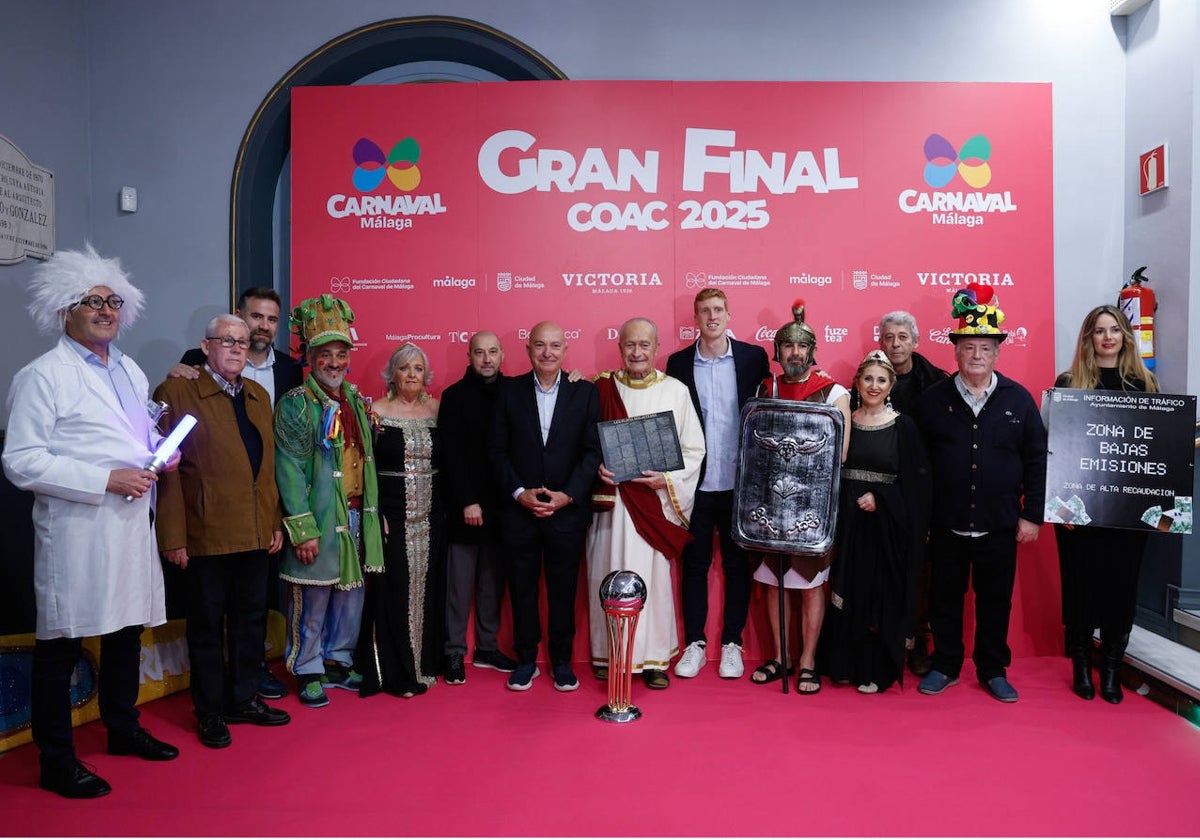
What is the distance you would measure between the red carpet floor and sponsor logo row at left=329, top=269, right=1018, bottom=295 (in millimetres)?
2210

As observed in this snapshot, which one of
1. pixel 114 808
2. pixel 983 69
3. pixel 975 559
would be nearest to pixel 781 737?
pixel 975 559

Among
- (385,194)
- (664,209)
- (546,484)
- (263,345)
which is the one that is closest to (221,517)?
(263,345)

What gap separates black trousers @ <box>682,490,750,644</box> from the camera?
13.3 feet

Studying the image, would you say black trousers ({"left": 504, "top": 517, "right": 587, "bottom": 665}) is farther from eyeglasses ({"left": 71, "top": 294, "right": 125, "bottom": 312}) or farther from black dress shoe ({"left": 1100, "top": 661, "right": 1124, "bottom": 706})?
black dress shoe ({"left": 1100, "top": 661, "right": 1124, "bottom": 706})

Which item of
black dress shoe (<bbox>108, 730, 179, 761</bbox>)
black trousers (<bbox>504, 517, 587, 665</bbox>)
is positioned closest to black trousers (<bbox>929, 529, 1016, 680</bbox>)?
black trousers (<bbox>504, 517, 587, 665</bbox>)

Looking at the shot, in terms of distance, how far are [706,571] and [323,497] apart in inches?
75.8

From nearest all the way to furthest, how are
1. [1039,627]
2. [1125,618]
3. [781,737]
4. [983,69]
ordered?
[781,737], [1125,618], [1039,627], [983,69]

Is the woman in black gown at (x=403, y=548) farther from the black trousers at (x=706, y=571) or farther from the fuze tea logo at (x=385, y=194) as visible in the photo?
the black trousers at (x=706, y=571)

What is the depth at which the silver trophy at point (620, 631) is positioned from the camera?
342 centimetres

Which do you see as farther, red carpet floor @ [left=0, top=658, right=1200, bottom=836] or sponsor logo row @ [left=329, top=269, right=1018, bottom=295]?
sponsor logo row @ [left=329, top=269, right=1018, bottom=295]

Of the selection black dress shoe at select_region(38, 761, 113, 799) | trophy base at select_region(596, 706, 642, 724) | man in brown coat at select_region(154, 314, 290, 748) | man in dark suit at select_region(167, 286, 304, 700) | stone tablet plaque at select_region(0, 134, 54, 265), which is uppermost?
stone tablet plaque at select_region(0, 134, 54, 265)

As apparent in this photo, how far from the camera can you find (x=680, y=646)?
4.25m

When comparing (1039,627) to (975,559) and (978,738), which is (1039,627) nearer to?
(975,559)

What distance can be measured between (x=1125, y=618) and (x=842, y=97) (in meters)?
3.11
